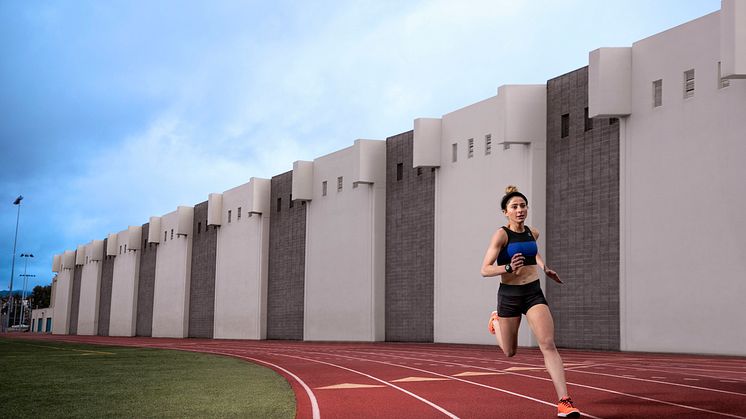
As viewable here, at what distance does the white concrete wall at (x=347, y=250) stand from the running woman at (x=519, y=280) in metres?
28.3

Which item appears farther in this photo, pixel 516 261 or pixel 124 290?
pixel 124 290

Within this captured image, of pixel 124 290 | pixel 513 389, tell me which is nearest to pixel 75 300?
pixel 124 290

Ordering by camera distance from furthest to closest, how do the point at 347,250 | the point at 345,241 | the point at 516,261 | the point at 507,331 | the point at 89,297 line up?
the point at 89,297
the point at 345,241
the point at 347,250
the point at 507,331
the point at 516,261

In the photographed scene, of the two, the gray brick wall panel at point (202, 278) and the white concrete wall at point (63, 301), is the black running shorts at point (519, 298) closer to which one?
the gray brick wall panel at point (202, 278)

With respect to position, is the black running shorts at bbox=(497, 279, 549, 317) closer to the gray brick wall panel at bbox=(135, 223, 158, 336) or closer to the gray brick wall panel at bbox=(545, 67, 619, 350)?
the gray brick wall panel at bbox=(545, 67, 619, 350)

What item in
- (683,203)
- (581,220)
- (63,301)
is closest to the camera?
Result: (683,203)

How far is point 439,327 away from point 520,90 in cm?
1023

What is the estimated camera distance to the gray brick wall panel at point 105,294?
7388 cm

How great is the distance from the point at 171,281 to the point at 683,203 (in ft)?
144

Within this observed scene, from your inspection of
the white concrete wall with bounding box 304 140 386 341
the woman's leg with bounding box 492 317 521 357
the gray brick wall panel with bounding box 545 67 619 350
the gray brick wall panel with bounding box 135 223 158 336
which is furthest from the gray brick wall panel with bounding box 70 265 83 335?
the woman's leg with bounding box 492 317 521 357

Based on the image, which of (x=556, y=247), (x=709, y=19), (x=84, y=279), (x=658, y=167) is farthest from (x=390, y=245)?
(x=84, y=279)

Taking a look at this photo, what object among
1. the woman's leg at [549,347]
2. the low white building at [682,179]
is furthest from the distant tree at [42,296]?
the woman's leg at [549,347]

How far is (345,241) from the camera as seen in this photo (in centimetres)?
3950

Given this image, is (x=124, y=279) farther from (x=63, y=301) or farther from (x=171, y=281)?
(x=63, y=301)
